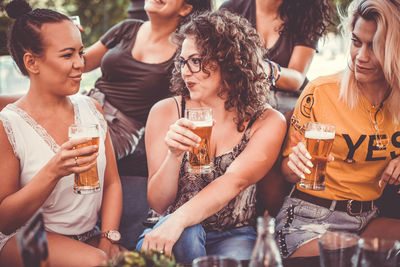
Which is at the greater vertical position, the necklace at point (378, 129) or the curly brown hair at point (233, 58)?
the curly brown hair at point (233, 58)

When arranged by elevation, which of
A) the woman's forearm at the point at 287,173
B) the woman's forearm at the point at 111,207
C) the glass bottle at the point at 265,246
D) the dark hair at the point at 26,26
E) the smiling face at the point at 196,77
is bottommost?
the woman's forearm at the point at 111,207

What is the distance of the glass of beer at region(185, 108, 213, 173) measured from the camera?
5.93 ft

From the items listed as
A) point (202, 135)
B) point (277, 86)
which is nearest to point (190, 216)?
point (202, 135)

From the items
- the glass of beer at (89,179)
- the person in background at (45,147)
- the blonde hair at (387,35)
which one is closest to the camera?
the glass of beer at (89,179)

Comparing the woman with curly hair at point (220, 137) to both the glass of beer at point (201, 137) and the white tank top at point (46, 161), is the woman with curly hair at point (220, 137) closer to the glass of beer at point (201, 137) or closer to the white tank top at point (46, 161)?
the glass of beer at point (201, 137)

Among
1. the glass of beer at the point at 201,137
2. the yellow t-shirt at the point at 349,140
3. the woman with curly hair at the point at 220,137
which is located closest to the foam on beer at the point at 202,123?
the glass of beer at the point at 201,137

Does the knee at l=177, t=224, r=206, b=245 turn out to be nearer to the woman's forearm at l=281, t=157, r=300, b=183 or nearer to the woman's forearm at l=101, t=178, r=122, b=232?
the woman's forearm at l=101, t=178, r=122, b=232

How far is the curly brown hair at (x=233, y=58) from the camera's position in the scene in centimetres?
226

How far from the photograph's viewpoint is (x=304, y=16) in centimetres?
311

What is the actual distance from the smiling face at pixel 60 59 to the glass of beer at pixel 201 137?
2.18ft

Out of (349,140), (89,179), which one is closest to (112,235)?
(89,179)

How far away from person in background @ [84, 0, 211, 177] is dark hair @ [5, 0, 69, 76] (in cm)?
108

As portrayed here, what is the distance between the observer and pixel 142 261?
3.71 ft

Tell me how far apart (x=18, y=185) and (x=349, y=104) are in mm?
1713
